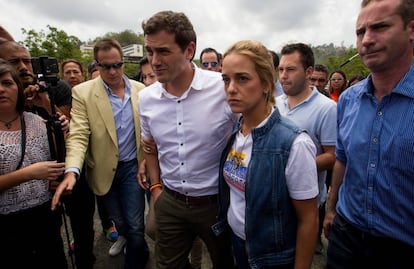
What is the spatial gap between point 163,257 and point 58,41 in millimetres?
19588

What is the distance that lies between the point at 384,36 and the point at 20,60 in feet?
9.15

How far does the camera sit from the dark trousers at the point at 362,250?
146cm

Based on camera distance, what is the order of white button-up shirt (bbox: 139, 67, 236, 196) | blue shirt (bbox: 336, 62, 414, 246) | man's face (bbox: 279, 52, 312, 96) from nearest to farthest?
blue shirt (bbox: 336, 62, 414, 246) < white button-up shirt (bbox: 139, 67, 236, 196) < man's face (bbox: 279, 52, 312, 96)

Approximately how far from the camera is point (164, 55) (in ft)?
6.25

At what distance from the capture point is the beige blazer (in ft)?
8.38

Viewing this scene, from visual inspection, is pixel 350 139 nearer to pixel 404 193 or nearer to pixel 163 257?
pixel 404 193

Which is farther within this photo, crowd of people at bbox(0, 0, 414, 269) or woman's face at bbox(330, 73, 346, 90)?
woman's face at bbox(330, 73, 346, 90)

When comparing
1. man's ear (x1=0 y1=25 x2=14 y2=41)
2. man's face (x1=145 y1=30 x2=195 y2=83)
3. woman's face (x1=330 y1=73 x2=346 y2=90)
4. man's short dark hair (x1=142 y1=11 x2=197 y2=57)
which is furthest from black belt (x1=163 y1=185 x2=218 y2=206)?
woman's face (x1=330 y1=73 x2=346 y2=90)

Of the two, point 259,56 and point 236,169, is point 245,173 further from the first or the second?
point 259,56

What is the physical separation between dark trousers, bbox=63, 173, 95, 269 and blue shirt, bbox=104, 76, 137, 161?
1.85ft

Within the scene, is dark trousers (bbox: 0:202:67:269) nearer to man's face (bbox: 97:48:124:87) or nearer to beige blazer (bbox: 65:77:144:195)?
beige blazer (bbox: 65:77:144:195)

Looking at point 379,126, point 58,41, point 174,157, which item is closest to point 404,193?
point 379,126

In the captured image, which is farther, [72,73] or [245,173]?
[72,73]

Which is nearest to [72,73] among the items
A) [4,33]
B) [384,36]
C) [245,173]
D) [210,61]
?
[4,33]
